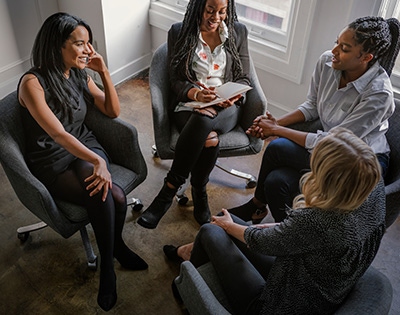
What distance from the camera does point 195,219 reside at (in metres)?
2.39

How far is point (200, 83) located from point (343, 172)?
3.96 feet

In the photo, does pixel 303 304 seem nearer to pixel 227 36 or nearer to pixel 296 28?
pixel 227 36

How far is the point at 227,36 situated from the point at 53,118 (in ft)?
3.23

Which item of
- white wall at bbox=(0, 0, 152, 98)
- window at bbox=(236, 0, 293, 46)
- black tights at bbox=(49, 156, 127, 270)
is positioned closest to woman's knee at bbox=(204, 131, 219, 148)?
black tights at bbox=(49, 156, 127, 270)

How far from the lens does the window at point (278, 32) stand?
2.58m

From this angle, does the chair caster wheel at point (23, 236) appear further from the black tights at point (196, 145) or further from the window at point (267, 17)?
the window at point (267, 17)

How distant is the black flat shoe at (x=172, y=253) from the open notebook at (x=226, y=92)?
0.70m

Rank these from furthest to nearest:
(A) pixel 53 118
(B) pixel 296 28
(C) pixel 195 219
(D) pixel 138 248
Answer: (B) pixel 296 28 → (C) pixel 195 219 → (D) pixel 138 248 → (A) pixel 53 118

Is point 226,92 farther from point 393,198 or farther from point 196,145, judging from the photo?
point 393,198

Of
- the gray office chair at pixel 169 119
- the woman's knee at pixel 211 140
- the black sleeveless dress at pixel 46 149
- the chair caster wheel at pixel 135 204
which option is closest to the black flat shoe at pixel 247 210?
the gray office chair at pixel 169 119

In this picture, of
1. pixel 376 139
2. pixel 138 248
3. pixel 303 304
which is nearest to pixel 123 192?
pixel 138 248

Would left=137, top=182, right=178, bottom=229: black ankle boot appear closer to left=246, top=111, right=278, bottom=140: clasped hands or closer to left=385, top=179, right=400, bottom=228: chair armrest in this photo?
left=246, top=111, right=278, bottom=140: clasped hands

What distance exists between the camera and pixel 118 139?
6.70ft

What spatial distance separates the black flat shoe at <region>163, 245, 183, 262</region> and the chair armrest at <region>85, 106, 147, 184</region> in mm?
368
